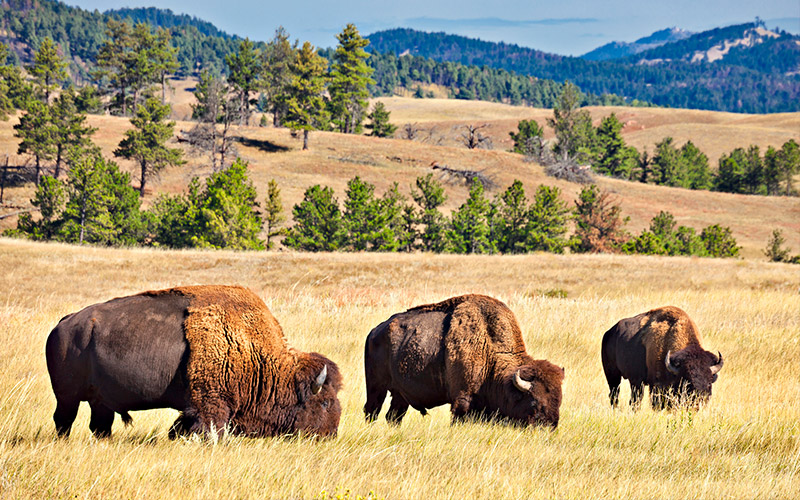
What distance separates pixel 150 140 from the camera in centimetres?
5756

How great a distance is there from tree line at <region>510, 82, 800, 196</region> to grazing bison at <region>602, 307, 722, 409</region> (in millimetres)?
77566

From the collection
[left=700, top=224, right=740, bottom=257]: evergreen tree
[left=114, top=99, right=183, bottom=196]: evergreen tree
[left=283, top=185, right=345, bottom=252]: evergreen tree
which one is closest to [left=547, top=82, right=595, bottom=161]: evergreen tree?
[left=700, top=224, right=740, bottom=257]: evergreen tree

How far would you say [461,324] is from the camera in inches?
280

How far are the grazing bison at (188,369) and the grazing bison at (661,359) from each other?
4.83 meters

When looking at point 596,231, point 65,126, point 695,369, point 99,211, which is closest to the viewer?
point 695,369

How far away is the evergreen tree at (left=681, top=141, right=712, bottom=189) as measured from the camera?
90.7m

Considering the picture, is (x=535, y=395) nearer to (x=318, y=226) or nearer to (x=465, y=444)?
(x=465, y=444)

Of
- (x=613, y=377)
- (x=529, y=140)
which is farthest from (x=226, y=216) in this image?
(x=529, y=140)

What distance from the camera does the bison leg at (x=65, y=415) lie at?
5.73 meters

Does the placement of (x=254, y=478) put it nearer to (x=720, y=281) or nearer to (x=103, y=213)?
(x=720, y=281)

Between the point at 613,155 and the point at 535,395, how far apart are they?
92.8 meters

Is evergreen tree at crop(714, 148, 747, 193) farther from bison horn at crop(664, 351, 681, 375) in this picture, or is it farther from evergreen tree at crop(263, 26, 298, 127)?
bison horn at crop(664, 351, 681, 375)

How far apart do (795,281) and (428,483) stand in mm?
27943

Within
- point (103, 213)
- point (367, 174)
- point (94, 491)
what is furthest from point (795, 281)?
point (367, 174)
